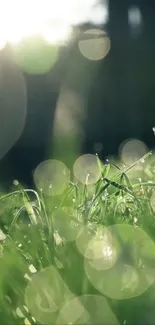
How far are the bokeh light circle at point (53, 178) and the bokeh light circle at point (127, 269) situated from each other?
33 centimetres

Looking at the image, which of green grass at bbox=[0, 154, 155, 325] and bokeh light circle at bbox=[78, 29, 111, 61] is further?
bokeh light circle at bbox=[78, 29, 111, 61]

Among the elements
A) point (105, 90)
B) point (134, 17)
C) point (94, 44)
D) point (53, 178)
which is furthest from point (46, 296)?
point (134, 17)

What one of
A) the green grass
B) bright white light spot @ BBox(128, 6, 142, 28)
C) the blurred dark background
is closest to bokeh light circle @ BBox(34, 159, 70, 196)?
the green grass

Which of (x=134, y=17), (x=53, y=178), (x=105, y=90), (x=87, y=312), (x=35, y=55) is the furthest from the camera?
(x=134, y=17)

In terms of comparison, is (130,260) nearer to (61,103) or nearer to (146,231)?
(146,231)

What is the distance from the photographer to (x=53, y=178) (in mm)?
1480

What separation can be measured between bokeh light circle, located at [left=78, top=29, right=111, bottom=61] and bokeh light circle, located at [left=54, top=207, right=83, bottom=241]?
4896 mm

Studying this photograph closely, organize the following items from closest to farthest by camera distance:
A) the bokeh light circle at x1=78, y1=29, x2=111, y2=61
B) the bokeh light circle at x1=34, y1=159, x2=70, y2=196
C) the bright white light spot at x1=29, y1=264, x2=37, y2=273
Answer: the bright white light spot at x1=29, y1=264, x2=37, y2=273
the bokeh light circle at x1=34, y1=159, x2=70, y2=196
the bokeh light circle at x1=78, y1=29, x2=111, y2=61

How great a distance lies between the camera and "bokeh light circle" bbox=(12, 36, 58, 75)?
18.3ft

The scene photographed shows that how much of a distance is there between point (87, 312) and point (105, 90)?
4.97 m

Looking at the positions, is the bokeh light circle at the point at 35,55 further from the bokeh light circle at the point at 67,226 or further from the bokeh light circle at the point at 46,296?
the bokeh light circle at the point at 46,296

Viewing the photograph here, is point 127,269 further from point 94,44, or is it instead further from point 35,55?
point 35,55

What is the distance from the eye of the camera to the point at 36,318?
2.79ft

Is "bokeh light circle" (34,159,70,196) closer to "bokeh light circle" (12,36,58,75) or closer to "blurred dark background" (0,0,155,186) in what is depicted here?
"blurred dark background" (0,0,155,186)
